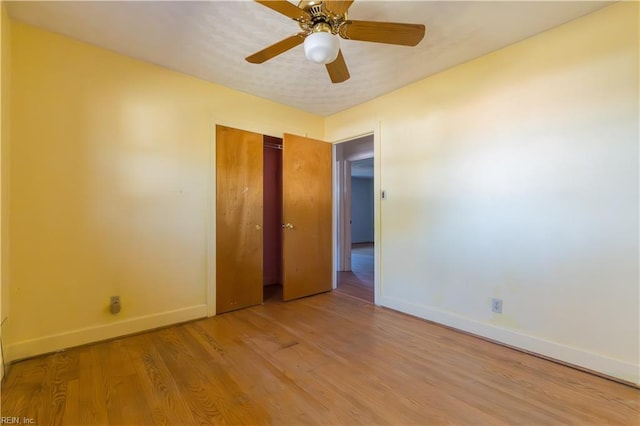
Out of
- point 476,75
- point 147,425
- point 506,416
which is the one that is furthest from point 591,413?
point 476,75

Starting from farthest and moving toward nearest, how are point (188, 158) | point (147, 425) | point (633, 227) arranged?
1. point (188, 158)
2. point (633, 227)
3. point (147, 425)

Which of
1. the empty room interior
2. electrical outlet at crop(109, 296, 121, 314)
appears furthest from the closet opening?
electrical outlet at crop(109, 296, 121, 314)

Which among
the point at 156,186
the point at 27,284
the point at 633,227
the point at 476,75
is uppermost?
the point at 476,75

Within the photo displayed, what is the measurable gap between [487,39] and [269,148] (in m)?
2.89

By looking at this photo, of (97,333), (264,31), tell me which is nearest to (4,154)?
(97,333)

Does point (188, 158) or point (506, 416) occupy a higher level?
point (188, 158)

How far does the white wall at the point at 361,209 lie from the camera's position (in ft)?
30.8

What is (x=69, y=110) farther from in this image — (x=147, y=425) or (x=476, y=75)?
(x=476, y=75)

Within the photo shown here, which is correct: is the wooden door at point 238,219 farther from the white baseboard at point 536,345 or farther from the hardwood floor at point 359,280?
the white baseboard at point 536,345

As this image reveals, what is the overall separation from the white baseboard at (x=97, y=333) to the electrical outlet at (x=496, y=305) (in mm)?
2790

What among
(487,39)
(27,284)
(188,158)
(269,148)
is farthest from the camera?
(269,148)

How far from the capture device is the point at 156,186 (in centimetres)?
254

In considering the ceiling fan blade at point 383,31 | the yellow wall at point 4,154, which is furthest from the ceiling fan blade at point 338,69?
the yellow wall at point 4,154

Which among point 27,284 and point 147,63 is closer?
point 27,284
